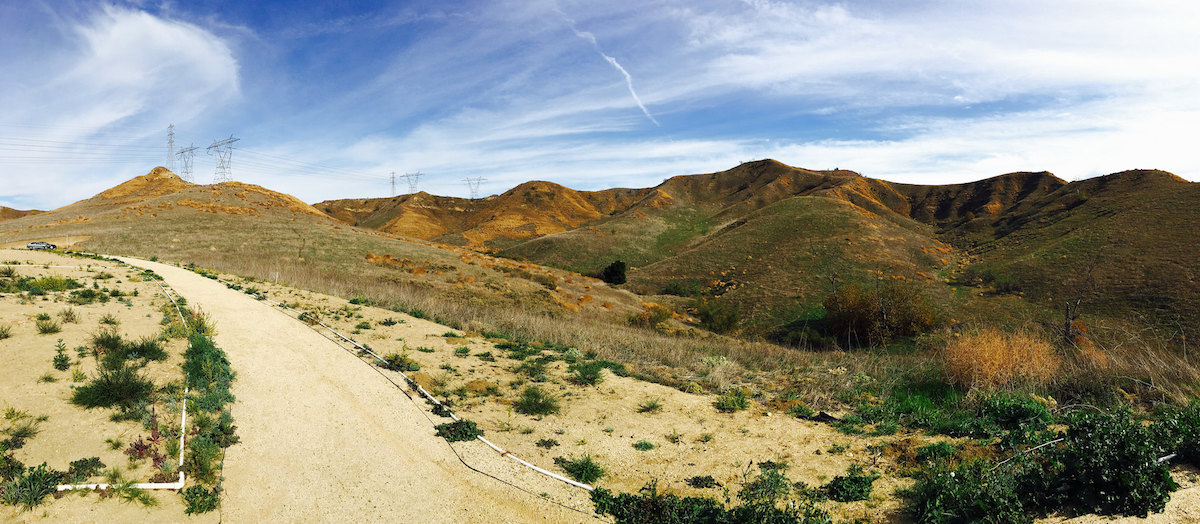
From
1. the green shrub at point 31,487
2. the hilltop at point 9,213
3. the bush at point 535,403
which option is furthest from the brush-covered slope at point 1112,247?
the hilltop at point 9,213

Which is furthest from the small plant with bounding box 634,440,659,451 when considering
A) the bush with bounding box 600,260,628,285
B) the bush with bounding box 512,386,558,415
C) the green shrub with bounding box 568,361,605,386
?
the bush with bounding box 600,260,628,285

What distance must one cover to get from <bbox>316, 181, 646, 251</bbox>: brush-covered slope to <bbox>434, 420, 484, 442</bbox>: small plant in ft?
260

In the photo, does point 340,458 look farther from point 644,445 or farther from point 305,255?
point 305,255

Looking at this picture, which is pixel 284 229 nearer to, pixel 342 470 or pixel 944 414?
pixel 342 470

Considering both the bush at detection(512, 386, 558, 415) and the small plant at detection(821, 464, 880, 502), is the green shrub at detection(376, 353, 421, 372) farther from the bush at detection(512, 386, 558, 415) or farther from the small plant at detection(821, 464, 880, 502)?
the small plant at detection(821, 464, 880, 502)

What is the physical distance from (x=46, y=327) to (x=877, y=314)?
110 ft

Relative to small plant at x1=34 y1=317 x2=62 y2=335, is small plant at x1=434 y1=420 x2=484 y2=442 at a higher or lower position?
lower

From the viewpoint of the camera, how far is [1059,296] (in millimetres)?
33719

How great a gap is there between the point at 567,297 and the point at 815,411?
86.7 feet

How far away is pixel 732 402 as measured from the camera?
969 cm

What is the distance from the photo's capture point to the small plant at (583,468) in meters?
6.93

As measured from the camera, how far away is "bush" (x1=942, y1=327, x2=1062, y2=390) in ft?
30.4

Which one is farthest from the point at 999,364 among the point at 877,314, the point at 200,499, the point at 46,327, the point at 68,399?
the point at 877,314

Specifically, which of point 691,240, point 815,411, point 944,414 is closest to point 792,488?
point 815,411
